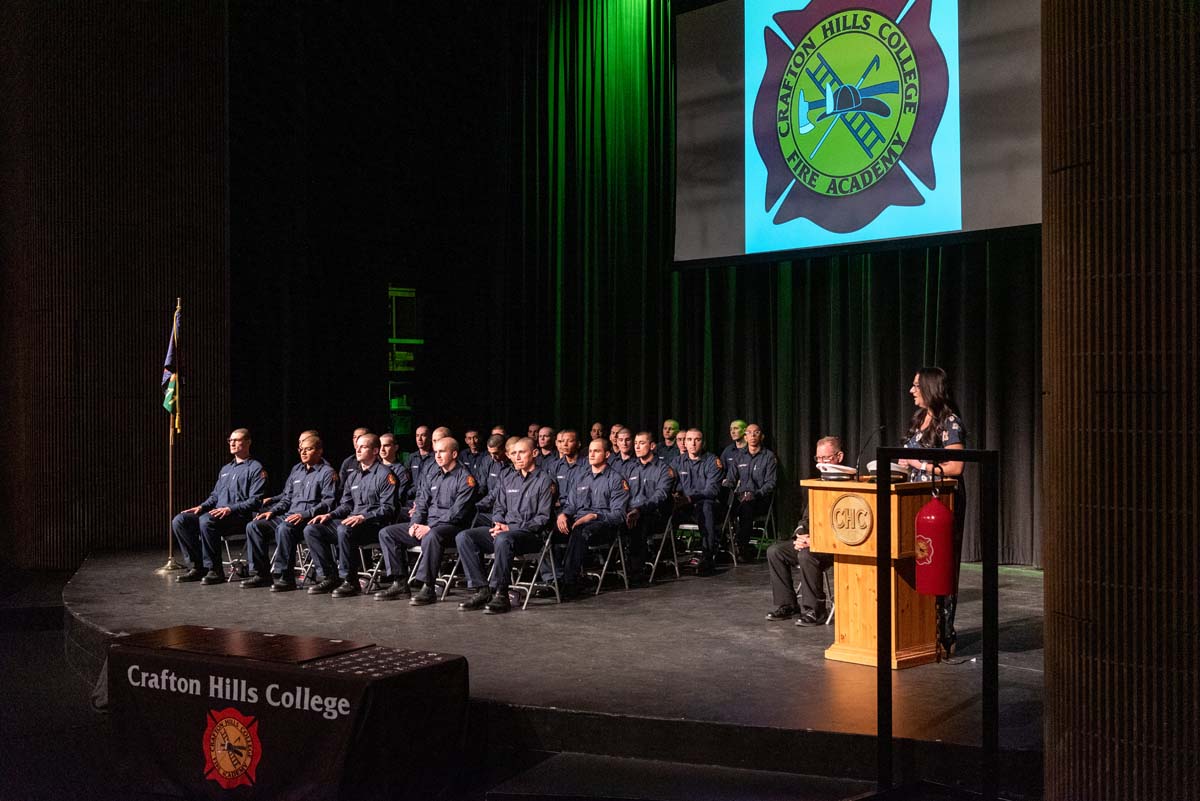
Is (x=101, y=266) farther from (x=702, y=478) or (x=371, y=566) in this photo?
(x=702, y=478)


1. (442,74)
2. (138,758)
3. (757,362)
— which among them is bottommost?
(138,758)

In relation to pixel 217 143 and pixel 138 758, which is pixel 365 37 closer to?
pixel 217 143

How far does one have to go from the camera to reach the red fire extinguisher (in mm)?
3953

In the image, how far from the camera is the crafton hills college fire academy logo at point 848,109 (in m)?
8.06

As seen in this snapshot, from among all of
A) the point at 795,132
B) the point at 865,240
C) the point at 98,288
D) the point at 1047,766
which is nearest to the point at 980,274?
the point at 865,240

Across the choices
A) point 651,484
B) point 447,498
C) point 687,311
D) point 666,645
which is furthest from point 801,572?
point 687,311

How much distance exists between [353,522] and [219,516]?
48.2 inches

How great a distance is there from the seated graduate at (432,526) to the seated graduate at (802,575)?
2255 mm

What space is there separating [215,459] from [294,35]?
4.56 m

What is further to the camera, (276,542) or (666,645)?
(276,542)

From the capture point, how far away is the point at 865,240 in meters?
8.42

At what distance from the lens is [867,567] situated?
5.27m

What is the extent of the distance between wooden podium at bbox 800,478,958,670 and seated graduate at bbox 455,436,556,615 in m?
2.31

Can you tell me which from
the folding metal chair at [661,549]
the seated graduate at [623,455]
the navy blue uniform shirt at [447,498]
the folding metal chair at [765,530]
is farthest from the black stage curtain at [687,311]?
the navy blue uniform shirt at [447,498]
